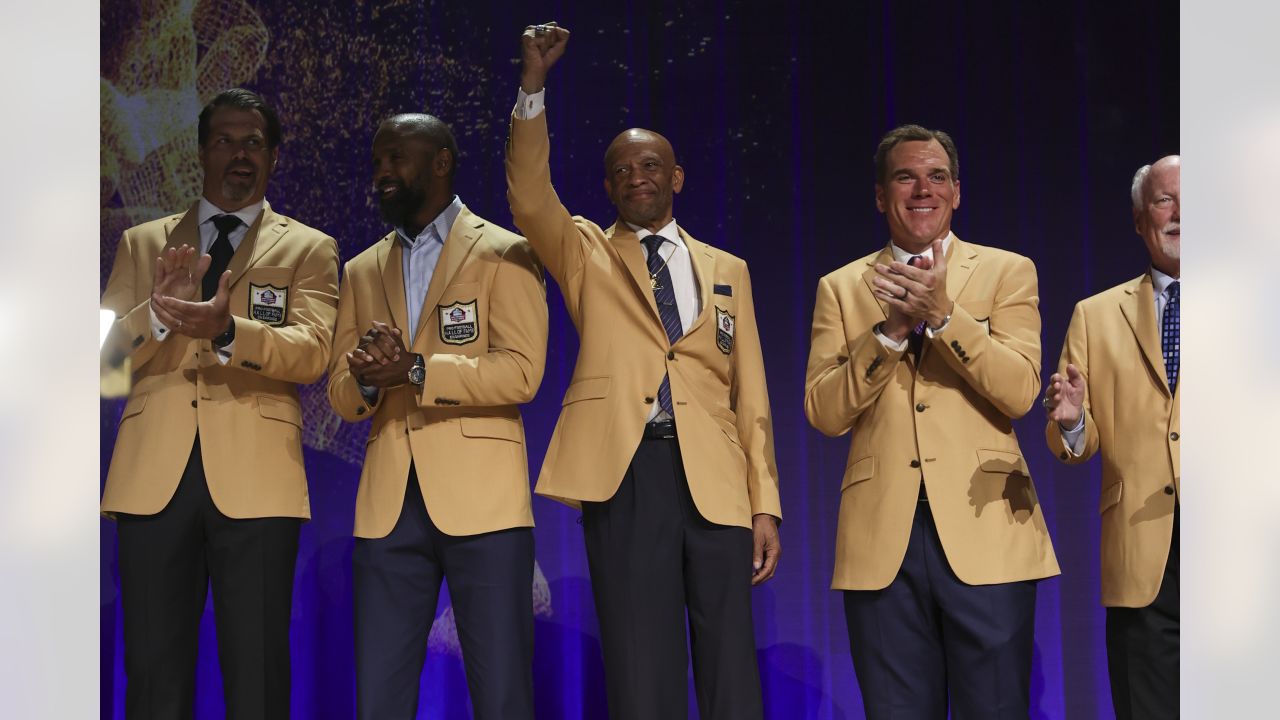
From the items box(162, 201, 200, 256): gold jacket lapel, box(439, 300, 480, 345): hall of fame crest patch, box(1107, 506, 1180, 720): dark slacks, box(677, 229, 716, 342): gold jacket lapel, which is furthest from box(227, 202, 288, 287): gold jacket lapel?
box(1107, 506, 1180, 720): dark slacks

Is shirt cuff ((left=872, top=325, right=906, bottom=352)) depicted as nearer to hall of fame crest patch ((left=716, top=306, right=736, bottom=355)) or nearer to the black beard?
hall of fame crest patch ((left=716, top=306, right=736, bottom=355))

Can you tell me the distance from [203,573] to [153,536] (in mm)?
167

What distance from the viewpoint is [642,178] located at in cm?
364

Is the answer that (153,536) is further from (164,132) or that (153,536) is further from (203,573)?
(164,132)

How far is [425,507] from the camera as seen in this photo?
337 cm

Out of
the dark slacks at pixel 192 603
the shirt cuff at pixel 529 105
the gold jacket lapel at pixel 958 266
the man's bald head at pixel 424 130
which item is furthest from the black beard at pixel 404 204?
the gold jacket lapel at pixel 958 266

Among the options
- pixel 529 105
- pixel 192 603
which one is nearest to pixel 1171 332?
pixel 529 105

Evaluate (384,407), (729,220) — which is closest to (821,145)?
(729,220)

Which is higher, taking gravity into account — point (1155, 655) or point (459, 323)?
point (459, 323)

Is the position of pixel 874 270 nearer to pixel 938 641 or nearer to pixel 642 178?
pixel 642 178

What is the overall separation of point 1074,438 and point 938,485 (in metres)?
0.40

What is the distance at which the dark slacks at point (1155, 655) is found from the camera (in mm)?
3266

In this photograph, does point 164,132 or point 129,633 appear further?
point 164,132
